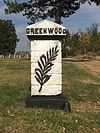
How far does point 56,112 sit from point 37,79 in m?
1.21

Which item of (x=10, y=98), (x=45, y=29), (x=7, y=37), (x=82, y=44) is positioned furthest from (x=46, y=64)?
(x=82, y=44)

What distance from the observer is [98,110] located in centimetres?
1150

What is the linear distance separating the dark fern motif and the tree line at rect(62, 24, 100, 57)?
3312 inches

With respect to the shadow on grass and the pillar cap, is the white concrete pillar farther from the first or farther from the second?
the shadow on grass

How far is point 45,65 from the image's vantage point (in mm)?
11086

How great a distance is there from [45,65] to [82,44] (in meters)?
89.2

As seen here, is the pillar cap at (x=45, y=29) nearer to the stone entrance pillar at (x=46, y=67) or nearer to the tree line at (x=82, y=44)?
the stone entrance pillar at (x=46, y=67)

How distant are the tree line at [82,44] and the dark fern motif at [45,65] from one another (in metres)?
84.1

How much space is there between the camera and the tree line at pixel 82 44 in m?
96.4

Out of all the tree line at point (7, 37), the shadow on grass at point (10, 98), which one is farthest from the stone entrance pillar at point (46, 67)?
the tree line at point (7, 37)

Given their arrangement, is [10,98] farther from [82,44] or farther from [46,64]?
[82,44]

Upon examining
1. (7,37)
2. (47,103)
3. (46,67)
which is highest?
(7,37)

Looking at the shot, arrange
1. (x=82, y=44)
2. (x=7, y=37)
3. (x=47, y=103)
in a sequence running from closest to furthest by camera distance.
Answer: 1. (x=47, y=103)
2. (x=7, y=37)
3. (x=82, y=44)

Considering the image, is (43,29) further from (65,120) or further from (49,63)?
(65,120)
